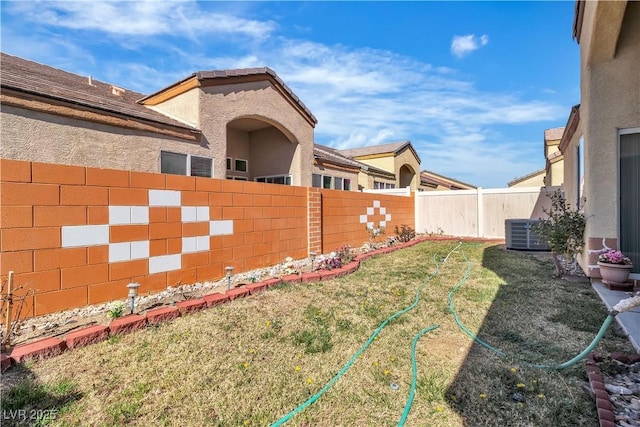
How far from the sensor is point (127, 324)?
10.9ft

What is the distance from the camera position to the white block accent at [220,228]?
5.19m

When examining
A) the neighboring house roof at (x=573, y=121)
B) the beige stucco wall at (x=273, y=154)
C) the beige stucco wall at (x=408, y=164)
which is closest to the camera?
the neighboring house roof at (x=573, y=121)

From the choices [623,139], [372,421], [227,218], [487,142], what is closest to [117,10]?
[227,218]

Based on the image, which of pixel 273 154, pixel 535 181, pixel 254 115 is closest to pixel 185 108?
pixel 254 115

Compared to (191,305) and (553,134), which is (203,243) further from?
(553,134)

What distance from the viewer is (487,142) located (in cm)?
1902

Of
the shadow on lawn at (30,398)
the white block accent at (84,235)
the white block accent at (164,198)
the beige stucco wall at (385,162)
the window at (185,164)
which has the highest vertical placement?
the beige stucco wall at (385,162)

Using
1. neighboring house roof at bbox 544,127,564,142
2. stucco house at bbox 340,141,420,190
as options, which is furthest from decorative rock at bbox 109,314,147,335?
neighboring house roof at bbox 544,127,564,142

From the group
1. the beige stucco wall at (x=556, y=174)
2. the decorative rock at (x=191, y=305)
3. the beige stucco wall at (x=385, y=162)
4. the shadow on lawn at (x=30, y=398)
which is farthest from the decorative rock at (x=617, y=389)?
the beige stucco wall at (x=385, y=162)

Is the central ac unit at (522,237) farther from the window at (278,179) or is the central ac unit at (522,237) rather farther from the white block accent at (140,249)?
the white block accent at (140,249)

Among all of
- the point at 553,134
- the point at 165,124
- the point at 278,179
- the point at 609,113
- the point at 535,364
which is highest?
the point at 553,134

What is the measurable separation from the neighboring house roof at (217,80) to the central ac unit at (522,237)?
346 inches

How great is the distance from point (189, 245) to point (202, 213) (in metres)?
0.56

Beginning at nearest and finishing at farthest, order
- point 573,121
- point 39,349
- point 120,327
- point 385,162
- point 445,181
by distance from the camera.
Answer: point 39,349 < point 120,327 < point 573,121 < point 385,162 < point 445,181
